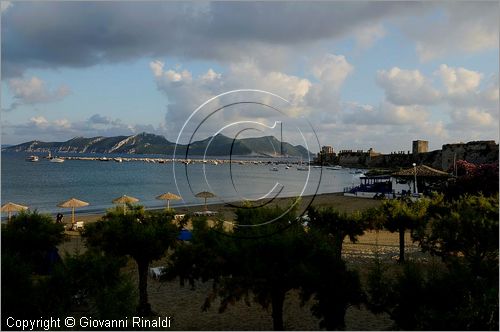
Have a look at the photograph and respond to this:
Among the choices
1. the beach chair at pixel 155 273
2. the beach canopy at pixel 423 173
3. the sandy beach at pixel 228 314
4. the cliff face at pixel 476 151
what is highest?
the cliff face at pixel 476 151

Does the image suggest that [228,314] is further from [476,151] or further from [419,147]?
[419,147]

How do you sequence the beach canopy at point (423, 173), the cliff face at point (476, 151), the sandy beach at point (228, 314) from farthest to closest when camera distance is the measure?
the cliff face at point (476, 151) < the beach canopy at point (423, 173) < the sandy beach at point (228, 314)

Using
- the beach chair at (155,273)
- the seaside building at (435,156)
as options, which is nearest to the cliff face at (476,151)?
the seaside building at (435,156)

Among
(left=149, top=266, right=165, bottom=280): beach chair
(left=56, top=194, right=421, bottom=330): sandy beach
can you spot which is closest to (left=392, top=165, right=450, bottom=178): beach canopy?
(left=56, top=194, right=421, bottom=330): sandy beach

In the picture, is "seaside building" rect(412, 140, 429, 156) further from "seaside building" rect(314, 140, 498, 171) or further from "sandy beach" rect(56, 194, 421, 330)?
"sandy beach" rect(56, 194, 421, 330)

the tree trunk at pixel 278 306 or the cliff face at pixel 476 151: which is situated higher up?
the cliff face at pixel 476 151

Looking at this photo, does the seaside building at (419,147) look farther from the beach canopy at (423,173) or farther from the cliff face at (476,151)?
the beach canopy at (423,173)

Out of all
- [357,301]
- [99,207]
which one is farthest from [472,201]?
[99,207]

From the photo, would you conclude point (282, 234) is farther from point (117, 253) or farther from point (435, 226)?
point (435, 226)

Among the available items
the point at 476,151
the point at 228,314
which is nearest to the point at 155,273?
the point at 228,314

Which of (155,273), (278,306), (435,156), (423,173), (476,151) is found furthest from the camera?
(435,156)

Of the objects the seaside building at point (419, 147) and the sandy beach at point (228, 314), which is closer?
the sandy beach at point (228, 314)

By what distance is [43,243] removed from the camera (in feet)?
44.1

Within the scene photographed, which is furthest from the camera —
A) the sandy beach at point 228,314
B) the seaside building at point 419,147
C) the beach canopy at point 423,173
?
the seaside building at point 419,147
